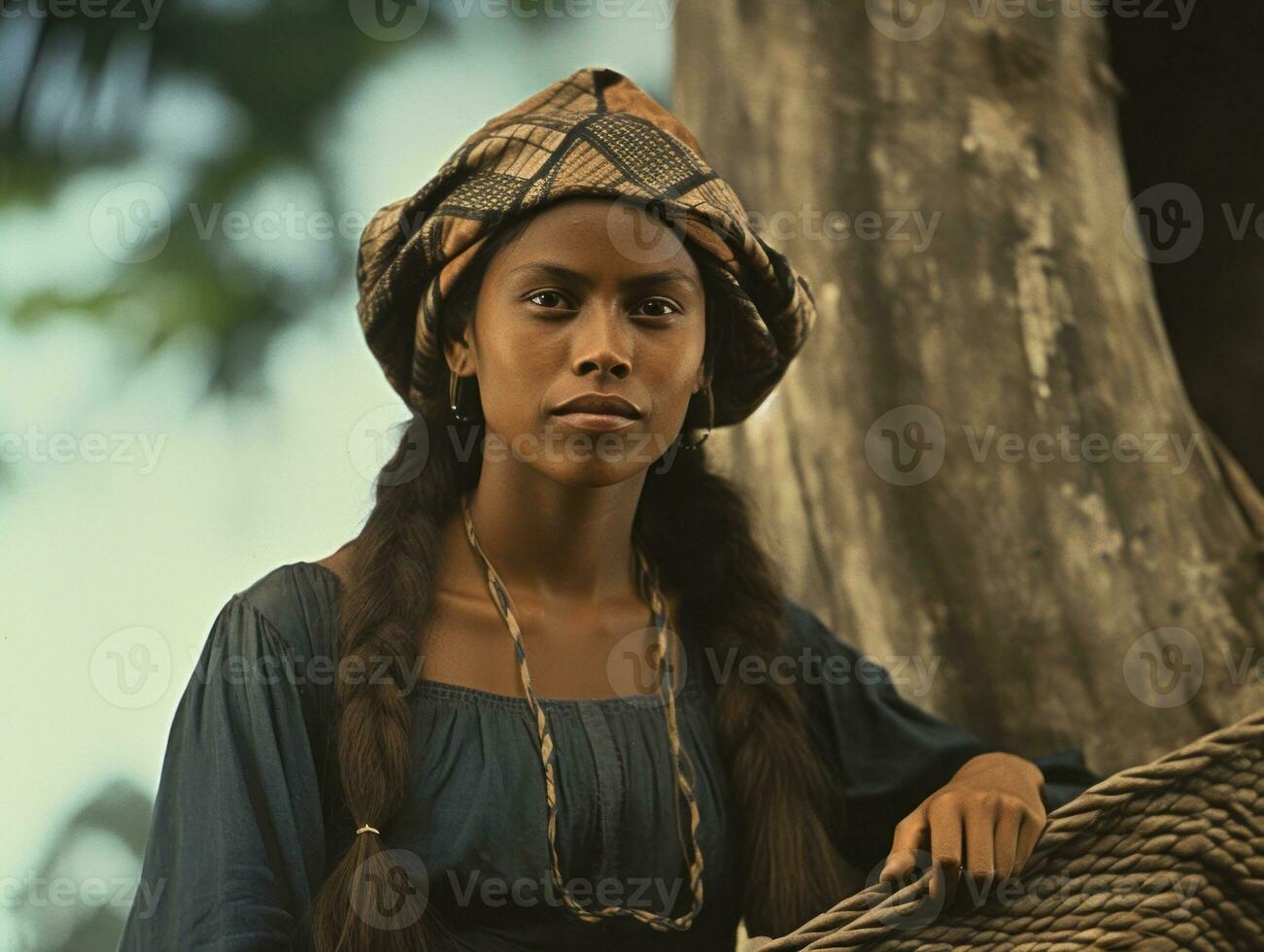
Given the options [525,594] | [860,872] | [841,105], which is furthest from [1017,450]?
[525,594]

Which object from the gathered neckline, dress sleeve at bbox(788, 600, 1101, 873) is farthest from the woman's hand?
the gathered neckline

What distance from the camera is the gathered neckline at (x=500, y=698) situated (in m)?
1.51

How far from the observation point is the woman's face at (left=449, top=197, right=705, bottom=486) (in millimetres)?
1455

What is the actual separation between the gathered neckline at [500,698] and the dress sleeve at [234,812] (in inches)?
4.0

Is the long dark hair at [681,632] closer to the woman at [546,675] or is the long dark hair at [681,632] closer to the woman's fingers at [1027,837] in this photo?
the woman at [546,675]

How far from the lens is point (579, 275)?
57.4 inches

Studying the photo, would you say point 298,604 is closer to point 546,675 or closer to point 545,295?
point 546,675

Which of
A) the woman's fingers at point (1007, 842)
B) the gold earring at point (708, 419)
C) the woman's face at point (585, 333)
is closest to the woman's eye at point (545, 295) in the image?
the woman's face at point (585, 333)

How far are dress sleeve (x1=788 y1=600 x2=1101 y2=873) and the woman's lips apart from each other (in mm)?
443

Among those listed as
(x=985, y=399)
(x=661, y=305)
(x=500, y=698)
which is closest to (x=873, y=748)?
(x=500, y=698)

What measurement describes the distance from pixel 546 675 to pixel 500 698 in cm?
6

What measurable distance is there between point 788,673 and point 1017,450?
0.63m

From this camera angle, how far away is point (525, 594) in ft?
5.30

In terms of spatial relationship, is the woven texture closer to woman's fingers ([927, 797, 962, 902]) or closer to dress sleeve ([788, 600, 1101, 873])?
woman's fingers ([927, 797, 962, 902])
